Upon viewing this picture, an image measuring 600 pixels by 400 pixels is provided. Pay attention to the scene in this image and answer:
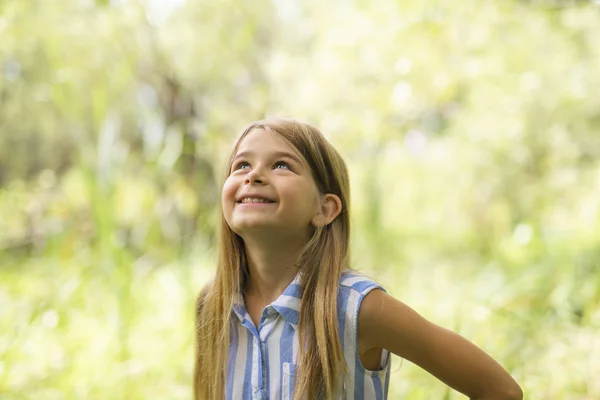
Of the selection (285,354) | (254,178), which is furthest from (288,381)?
(254,178)

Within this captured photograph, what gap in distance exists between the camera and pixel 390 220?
538 centimetres

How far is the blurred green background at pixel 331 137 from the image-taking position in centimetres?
254

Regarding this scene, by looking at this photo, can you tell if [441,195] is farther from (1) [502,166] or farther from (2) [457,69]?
(2) [457,69]

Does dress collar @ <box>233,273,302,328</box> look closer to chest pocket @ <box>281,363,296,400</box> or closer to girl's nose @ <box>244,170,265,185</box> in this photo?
chest pocket @ <box>281,363,296,400</box>

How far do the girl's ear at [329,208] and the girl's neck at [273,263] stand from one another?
7 cm

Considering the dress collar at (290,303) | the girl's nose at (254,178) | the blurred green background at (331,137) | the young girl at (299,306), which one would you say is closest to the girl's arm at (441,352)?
the young girl at (299,306)

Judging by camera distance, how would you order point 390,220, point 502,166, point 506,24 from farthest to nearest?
point 390,220, point 502,166, point 506,24

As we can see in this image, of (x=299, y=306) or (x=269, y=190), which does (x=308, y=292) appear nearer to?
(x=299, y=306)

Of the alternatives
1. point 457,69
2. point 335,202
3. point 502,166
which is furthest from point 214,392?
point 502,166

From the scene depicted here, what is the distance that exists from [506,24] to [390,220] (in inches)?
75.1

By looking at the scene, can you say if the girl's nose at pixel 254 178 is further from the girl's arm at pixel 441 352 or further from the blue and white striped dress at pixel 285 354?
the girl's arm at pixel 441 352

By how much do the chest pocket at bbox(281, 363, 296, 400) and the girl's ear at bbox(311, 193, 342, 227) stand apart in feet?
0.99

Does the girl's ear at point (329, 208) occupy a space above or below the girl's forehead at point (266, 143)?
below

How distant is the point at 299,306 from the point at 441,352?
0.92 ft
